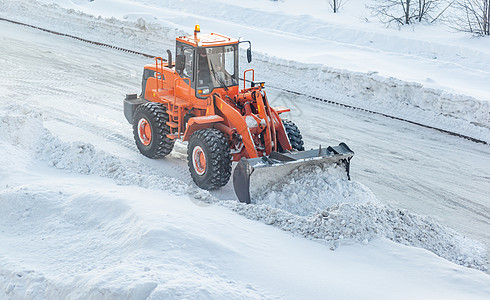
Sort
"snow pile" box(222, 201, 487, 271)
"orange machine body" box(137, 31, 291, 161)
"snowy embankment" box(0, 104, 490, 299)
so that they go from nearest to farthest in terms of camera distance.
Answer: "snowy embankment" box(0, 104, 490, 299)
"snow pile" box(222, 201, 487, 271)
"orange machine body" box(137, 31, 291, 161)

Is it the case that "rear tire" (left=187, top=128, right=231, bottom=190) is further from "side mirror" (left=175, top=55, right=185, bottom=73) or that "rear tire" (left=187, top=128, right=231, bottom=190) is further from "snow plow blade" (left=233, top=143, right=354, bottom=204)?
"side mirror" (left=175, top=55, right=185, bottom=73)

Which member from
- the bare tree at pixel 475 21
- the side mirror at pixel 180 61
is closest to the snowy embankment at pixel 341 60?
the bare tree at pixel 475 21

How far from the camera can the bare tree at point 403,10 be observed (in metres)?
22.4

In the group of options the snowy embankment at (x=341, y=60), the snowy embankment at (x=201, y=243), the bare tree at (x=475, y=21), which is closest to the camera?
the snowy embankment at (x=201, y=243)

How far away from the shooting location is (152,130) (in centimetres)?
1091

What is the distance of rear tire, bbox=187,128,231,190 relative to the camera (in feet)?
31.2

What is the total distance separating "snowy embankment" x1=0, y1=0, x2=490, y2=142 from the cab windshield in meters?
5.56

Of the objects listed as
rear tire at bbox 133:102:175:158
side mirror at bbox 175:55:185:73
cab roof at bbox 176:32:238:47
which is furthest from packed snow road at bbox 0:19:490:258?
cab roof at bbox 176:32:238:47

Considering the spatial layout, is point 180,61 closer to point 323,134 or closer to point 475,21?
point 323,134

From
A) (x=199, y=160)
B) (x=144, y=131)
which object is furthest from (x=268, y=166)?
(x=144, y=131)

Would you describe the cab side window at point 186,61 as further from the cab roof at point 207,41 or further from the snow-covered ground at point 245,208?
the snow-covered ground at point 245,208

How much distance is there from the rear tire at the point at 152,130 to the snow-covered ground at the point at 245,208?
244 millimetres

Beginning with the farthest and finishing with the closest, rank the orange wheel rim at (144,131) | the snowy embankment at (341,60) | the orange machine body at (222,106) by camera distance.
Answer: the snowy embankment at (341,60) < the orange wheel rim at (144,131) < the orange machine body at (222,106)

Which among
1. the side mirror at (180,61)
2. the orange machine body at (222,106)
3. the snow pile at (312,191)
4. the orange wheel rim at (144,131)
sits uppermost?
the side mirror at (180,61)
